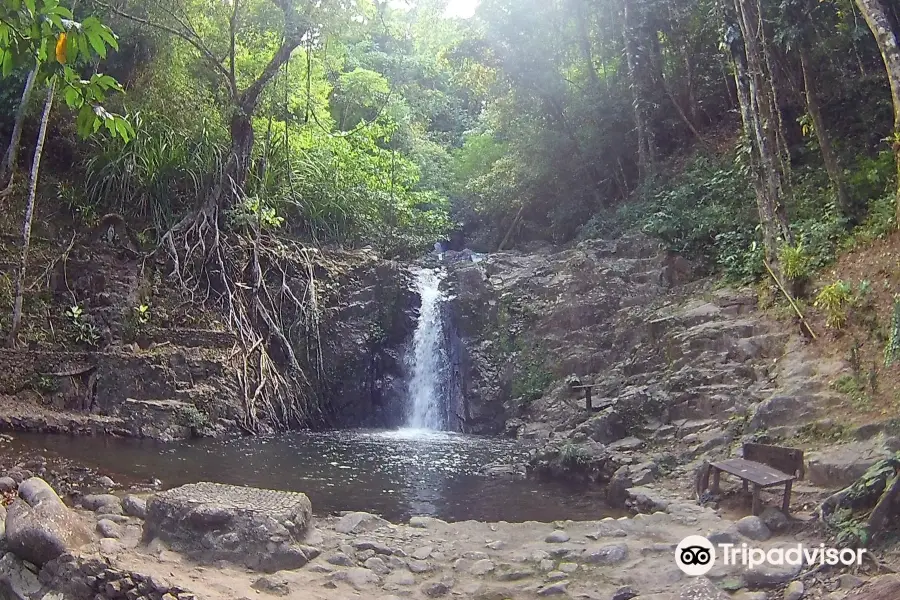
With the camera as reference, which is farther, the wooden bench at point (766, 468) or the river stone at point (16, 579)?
the wooden bench at point (766, 468)

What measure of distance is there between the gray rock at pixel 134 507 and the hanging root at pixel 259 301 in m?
4.61

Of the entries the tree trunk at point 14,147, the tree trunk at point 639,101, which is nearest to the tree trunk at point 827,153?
the tree trunk at point 639,101

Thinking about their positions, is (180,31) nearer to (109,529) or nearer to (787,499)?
(109,529)

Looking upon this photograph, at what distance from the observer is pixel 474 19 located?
15.1m

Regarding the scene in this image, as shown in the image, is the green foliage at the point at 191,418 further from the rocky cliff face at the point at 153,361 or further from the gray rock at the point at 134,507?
the gray rock at the point at 134,507

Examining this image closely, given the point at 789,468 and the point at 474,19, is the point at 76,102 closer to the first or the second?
the point at 789,468

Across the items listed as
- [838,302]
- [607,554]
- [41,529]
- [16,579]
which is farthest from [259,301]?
[838,302]

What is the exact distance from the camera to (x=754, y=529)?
445cm

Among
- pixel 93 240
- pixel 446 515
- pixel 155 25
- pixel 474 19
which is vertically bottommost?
pixel 446 515

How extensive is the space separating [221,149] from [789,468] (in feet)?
33.2

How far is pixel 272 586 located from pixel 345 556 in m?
0.63

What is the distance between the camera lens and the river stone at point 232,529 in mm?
4258

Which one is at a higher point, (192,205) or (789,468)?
(192,205)

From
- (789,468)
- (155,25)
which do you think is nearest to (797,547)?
(789,468)
